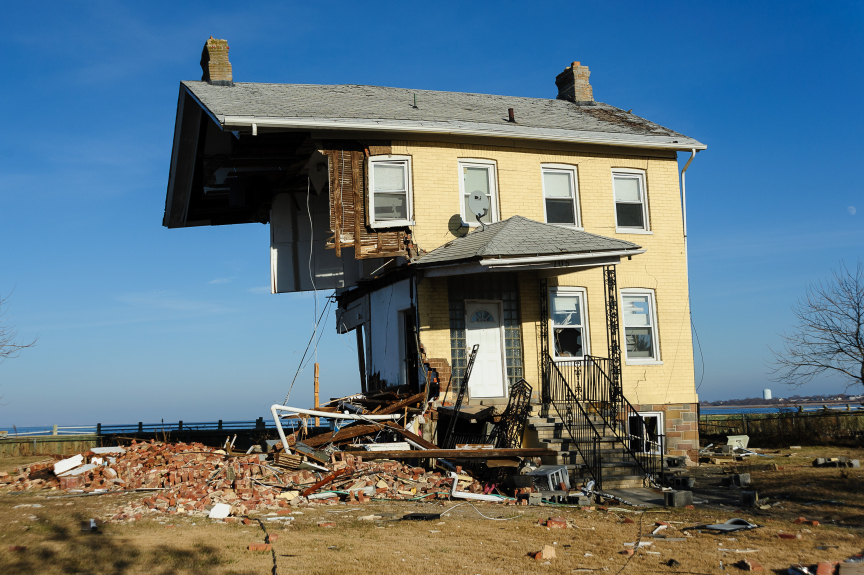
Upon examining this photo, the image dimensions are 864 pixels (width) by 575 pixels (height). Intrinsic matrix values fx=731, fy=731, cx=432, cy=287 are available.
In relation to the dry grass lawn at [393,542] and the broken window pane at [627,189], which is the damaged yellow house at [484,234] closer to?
the broken window pane at [627,189]

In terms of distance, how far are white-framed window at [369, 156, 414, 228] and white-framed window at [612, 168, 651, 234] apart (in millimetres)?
5155

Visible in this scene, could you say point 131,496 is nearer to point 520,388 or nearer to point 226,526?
point 226,526

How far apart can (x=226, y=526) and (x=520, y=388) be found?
7.30m

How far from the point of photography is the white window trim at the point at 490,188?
52.7ft

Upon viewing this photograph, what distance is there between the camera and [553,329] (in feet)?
53.3

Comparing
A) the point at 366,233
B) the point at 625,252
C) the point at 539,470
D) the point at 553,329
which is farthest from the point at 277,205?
the point at 539,470

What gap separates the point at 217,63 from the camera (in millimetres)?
18031

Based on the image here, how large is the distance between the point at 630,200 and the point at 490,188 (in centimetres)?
363

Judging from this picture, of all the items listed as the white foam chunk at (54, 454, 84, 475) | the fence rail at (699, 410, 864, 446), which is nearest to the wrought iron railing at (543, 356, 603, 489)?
the white foam chunk at (54, 454, 84, 475)

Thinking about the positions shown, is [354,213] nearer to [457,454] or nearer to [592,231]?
[592,231]

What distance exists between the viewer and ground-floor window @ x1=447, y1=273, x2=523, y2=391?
15422 mm

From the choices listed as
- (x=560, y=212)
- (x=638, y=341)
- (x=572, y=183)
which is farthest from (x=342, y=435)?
(x=572, y=183)

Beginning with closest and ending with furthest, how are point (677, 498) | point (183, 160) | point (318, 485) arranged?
1. point (677, 498)
2. point (318, 485)
3. point (183, 160)

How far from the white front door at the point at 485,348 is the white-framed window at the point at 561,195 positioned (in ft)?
9.16
